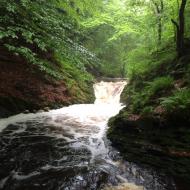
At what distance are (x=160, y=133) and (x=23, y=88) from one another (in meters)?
6.66

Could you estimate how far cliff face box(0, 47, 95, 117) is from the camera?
364 inches

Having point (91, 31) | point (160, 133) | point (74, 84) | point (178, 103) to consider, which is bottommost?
point (160, 133)

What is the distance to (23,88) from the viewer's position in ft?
34.1

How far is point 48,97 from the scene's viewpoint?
1168 centimetres

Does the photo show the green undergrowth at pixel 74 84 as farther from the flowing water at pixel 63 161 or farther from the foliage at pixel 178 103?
the foliage at pixel 178 103

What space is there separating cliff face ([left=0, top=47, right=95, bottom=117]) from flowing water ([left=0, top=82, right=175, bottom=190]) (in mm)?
968

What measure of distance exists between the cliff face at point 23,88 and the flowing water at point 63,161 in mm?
968

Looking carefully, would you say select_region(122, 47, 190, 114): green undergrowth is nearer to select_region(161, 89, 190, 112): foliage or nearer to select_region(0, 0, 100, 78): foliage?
select_region(161, 89, 190, 112): foliage

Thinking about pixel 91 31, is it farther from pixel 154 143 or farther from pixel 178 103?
pixel 154 143

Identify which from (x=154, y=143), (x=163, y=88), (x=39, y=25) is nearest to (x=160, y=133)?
(x=154, y=143)

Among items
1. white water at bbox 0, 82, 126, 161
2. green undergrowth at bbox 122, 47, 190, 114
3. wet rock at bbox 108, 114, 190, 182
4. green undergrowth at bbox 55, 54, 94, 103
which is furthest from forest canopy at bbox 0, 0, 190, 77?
wet rock at bbox 108, 114, 190, 182

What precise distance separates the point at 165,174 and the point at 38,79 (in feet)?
28.9

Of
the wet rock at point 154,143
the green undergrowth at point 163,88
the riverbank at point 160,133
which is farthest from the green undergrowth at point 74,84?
the wet rock at point 154,143

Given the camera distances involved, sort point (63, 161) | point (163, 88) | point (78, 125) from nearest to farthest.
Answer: point (63, 161)
point (163, 88)
point (78, 125)
